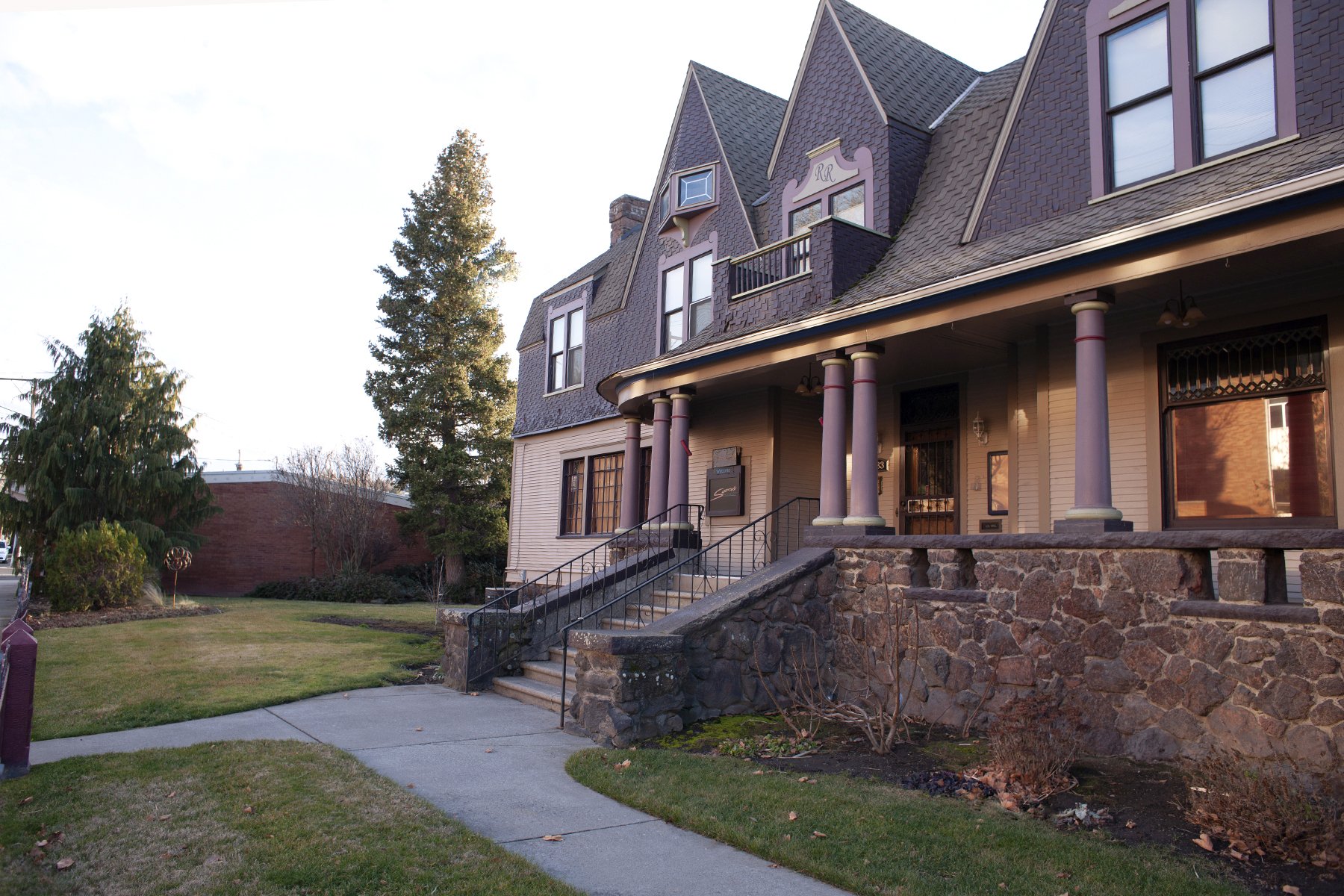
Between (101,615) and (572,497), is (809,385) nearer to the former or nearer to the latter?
(572,497)

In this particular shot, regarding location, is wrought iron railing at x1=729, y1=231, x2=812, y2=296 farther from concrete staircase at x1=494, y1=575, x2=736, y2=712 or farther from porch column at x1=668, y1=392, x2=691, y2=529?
concrete staircase at x1=494, y1=575, x2=736, y2=712

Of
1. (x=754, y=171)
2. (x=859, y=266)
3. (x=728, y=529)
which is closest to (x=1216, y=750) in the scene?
(x=859, y=266)

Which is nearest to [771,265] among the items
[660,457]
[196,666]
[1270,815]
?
[660,457]

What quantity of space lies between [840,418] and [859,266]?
2217 mm

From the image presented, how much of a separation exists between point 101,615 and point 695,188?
46.6 ft

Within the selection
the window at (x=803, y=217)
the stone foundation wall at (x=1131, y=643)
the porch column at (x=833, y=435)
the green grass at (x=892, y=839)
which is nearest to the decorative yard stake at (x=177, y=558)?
the window at (x=803, y=217)

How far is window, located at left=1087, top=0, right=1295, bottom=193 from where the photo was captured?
338 inches

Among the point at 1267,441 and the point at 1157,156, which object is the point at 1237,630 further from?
the point at 1157,156

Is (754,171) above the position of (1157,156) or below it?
above

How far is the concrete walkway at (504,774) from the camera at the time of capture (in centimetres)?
489

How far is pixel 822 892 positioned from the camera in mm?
4680

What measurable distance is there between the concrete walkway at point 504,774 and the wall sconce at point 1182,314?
21.0 ft

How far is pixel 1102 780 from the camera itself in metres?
6.59

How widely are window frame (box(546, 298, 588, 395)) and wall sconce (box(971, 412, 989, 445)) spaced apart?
32.0 feet
